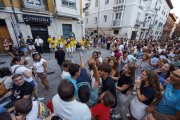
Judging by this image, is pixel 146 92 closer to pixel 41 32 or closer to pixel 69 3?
pixel 41 32

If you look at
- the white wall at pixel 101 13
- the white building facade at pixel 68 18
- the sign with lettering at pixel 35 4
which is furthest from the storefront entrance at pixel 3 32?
the white wall at pixel 101 13

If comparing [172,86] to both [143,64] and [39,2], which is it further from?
[39,2]

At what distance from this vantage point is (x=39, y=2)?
31.7ft

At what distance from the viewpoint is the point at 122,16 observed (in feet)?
62.7

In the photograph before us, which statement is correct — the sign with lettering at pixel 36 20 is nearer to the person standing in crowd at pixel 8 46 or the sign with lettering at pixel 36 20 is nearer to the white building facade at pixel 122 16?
the person standing in crowd at pixel 8 46

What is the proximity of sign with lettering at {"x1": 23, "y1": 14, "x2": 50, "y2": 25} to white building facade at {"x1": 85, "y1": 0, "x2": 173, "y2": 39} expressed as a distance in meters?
14.1

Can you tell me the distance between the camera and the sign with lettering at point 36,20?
912 cm

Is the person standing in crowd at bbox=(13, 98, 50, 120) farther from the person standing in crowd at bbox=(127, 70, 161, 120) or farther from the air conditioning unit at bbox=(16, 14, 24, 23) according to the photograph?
the air conditioning unit at bbox=(16, 14, 24, 23)

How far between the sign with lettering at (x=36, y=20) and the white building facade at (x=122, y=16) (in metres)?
14.1

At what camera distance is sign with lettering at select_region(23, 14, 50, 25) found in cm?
912

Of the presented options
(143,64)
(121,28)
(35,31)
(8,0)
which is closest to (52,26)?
(35,31)

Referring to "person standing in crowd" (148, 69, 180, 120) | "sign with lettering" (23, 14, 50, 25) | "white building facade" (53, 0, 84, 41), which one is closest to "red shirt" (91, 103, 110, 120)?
"person standing in crowd" (148, 69, 180, 120)

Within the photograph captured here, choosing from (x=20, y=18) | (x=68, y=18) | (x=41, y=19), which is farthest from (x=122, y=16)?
(x=20, y=18)

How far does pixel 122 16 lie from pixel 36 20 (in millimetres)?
15508
